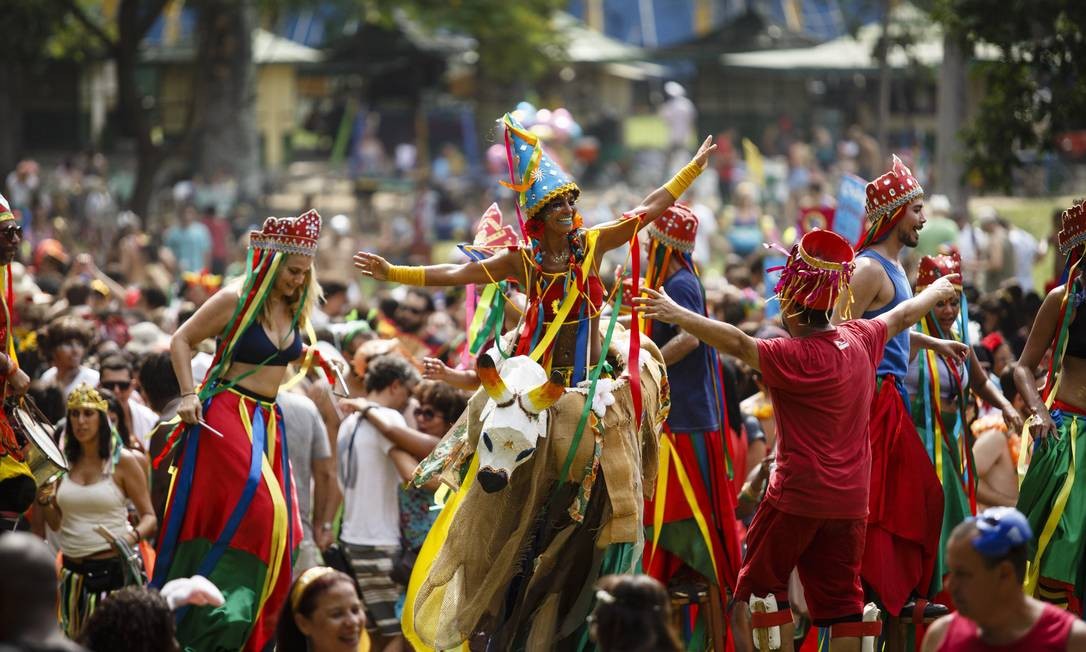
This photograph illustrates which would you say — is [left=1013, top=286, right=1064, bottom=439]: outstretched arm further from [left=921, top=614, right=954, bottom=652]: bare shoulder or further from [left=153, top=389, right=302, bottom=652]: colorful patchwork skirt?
[left=153, top=389, right=302, bottom=652]: colorful patchwork skirt

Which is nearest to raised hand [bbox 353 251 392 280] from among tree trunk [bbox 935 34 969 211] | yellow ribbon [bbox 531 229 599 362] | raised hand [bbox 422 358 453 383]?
raised hand [bbox 422 358 453 383]

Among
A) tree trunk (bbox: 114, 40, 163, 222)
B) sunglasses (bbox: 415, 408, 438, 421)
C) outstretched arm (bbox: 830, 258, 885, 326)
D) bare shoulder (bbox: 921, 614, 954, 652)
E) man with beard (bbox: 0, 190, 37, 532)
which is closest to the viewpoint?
bare shoulder (bbox: 921, 614, 954, 652)

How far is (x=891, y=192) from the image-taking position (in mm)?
8383

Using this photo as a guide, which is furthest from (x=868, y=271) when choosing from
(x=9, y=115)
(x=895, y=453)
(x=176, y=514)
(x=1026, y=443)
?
(x=9, y=115)

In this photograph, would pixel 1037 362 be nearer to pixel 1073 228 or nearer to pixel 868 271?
pixel 1073 228

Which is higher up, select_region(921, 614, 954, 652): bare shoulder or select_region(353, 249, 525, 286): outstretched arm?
select_region(353, 249, 525, 286): outstretched arm

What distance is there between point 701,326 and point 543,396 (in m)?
0.75

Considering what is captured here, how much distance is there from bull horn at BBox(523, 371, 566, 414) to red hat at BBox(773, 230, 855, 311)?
1.01 meters

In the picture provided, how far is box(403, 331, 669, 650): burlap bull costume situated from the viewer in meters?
7.42

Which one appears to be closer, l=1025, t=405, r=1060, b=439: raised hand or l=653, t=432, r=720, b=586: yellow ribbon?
l=1025, t=405, r=1060, b=439: raised hand

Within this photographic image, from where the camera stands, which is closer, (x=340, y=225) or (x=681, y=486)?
(x=681, y=486)

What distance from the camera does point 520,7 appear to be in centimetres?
3466

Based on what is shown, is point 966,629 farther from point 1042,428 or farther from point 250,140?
point 250,140

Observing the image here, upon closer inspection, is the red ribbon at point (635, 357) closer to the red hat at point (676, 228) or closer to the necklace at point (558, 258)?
the necklace at point (558, 258)
